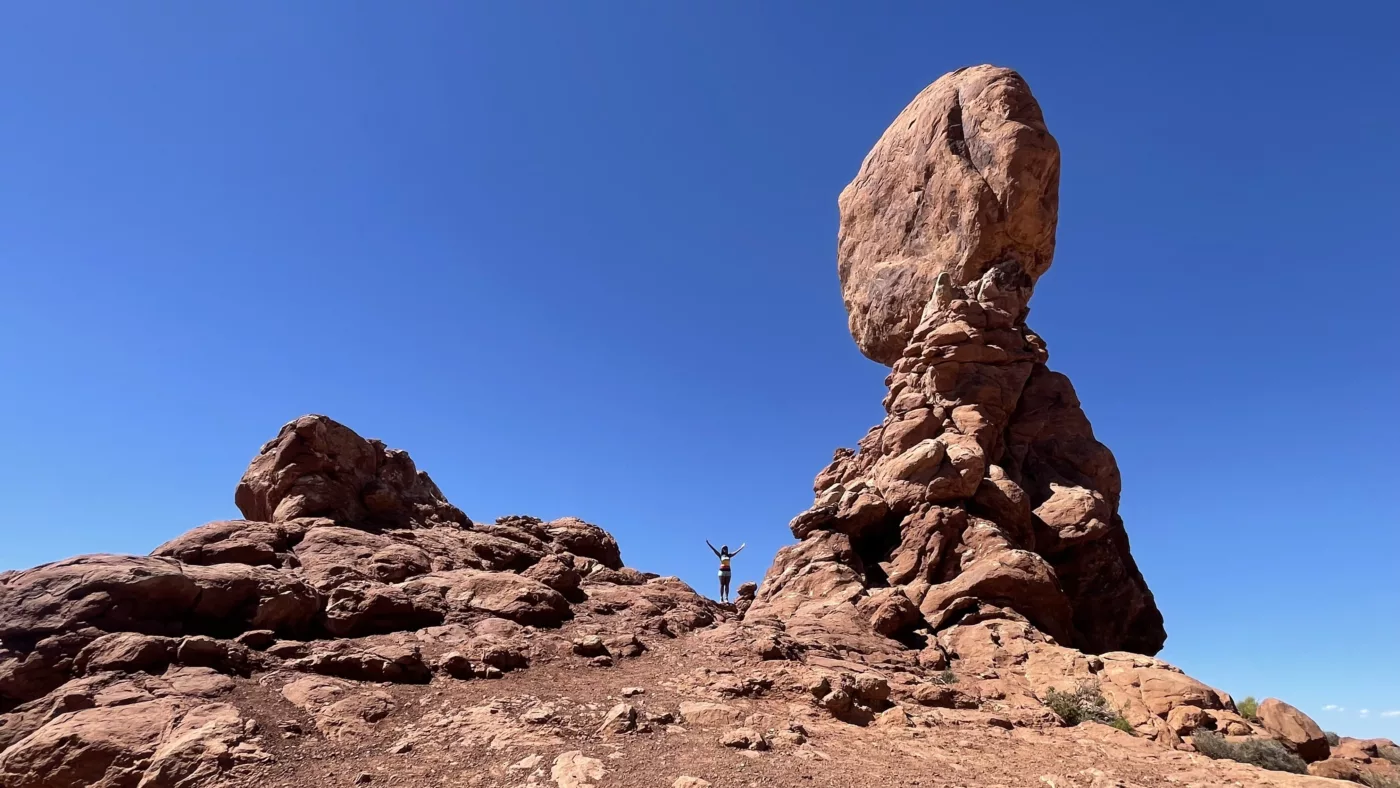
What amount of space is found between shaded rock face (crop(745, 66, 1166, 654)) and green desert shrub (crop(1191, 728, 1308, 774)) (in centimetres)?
691

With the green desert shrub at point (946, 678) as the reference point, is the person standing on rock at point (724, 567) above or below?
above

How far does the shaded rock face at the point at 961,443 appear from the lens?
22688 mm

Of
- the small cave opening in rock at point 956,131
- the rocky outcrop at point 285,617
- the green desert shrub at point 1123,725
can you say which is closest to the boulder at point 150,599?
the rocky outcrop at point 285,617

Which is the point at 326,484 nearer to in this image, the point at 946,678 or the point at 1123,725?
the point at 946,678

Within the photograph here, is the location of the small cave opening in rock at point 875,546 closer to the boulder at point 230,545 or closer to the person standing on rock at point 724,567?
the person standing on rock at point 724,567

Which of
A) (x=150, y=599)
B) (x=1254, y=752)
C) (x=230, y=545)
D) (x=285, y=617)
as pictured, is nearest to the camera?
(x=150, y=599)

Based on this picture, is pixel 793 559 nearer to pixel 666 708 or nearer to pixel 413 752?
pixel 666 708

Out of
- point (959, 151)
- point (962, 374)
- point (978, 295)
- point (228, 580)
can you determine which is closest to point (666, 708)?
point (228, 580)

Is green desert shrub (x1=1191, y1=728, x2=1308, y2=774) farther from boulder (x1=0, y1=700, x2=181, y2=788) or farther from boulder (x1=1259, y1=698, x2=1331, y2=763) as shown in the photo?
boulder (x1=0, y1=700, x2=181, y2=788)

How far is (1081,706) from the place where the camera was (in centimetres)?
1611

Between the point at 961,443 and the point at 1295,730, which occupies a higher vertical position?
the point at 961,443

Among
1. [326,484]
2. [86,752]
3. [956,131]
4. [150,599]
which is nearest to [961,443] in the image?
[956,131]

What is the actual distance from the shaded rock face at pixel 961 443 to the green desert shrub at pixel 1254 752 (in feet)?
22.7

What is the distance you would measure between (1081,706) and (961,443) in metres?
12.5
